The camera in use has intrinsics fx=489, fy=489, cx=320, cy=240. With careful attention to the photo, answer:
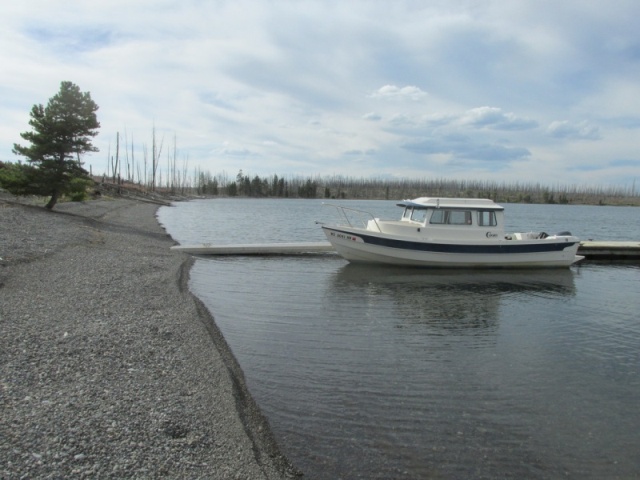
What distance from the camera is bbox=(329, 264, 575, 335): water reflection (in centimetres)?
1210

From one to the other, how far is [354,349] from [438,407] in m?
2.63

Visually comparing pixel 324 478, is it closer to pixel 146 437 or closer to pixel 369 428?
pixel 369 428

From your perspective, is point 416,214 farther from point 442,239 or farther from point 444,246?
point 444,246

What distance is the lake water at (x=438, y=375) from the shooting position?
18.7 feet

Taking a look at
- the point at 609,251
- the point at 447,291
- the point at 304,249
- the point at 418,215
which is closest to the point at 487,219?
the point at 418,215

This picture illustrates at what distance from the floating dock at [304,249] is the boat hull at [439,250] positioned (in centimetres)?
303

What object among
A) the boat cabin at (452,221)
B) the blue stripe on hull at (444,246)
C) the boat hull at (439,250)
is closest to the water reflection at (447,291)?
the boat hull at (439,250)

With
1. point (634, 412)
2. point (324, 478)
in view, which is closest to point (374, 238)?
point (634, 412)

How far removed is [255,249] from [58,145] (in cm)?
1134

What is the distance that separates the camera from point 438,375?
821 centimetres

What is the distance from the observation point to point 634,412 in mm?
7078

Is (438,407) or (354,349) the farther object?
(354,349)

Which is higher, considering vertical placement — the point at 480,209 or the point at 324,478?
the point at 480,209

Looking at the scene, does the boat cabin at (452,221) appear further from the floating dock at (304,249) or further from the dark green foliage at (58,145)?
the dark green foliage at (58,145)
